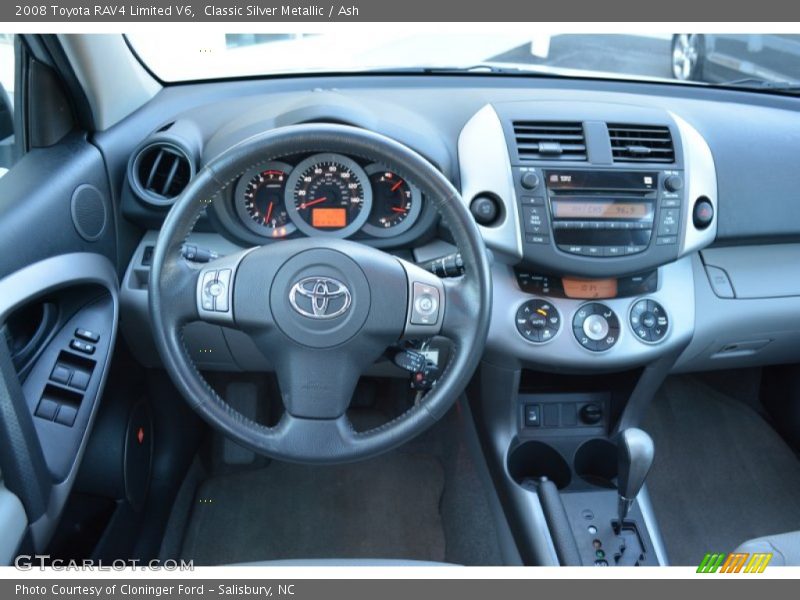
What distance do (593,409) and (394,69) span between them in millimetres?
1230

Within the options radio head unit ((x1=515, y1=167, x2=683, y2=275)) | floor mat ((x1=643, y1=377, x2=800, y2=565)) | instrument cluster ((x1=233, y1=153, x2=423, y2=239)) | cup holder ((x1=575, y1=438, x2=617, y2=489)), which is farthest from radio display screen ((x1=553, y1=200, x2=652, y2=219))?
floor mat ((x1=643, y1=377, x2=800, y2=565))

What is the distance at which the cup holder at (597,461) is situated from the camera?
2025 mm

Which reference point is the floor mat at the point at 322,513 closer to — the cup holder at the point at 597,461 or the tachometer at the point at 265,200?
the cup holder at the point at 597,461

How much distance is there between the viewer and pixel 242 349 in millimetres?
1982

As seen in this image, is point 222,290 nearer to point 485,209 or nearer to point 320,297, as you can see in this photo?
point 320,297

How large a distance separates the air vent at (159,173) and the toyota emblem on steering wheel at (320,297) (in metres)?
0.67

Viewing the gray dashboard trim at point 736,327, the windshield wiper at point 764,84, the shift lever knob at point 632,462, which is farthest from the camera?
the windshield wiper at point 764,84

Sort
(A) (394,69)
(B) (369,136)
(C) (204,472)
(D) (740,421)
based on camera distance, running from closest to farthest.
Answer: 1. (B) (369,136)
2. (A) (394,69)
3. (C) (204,472)
4. (D) (740,421)

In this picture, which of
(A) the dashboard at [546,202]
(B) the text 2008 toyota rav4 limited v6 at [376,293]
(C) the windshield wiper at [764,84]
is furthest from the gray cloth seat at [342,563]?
(C) the windshield wiper at [764,84]

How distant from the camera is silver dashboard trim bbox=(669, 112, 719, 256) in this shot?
5.97ft

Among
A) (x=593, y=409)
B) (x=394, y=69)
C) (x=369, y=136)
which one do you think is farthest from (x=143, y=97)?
(x=593, y=409)

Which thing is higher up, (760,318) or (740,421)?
(760,318)

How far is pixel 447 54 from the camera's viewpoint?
2.52 metres

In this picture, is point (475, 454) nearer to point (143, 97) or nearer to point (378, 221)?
point (378, 221)
